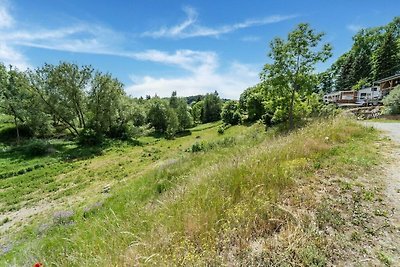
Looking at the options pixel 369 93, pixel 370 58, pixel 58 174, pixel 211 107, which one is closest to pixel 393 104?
pixel 58 174

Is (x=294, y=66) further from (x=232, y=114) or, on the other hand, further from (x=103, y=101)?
(x=232, y=114)

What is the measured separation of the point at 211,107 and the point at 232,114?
949 inches

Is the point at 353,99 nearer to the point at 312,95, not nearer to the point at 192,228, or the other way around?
the point at 312,95

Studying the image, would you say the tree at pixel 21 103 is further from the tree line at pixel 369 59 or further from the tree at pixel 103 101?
the tree line at pixel 369 59

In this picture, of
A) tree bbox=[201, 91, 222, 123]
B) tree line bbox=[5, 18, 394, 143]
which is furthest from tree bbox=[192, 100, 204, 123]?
tree line bbox=[5, 18, 394, 143]

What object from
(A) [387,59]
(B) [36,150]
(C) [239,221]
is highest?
(A) [387,59]

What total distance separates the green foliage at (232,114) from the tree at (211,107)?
59.6ft

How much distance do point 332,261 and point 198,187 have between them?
2309 millimetres

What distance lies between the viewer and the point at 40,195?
1235 centimetres

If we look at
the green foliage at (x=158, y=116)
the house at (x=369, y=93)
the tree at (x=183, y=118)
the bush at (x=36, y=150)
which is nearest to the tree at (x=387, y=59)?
the house at (x=369, y=93)

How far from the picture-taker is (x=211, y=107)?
7675 centimetres

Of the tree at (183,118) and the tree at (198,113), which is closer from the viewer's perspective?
the tree at (183,118)

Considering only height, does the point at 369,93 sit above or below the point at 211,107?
above

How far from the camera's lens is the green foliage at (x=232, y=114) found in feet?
171
